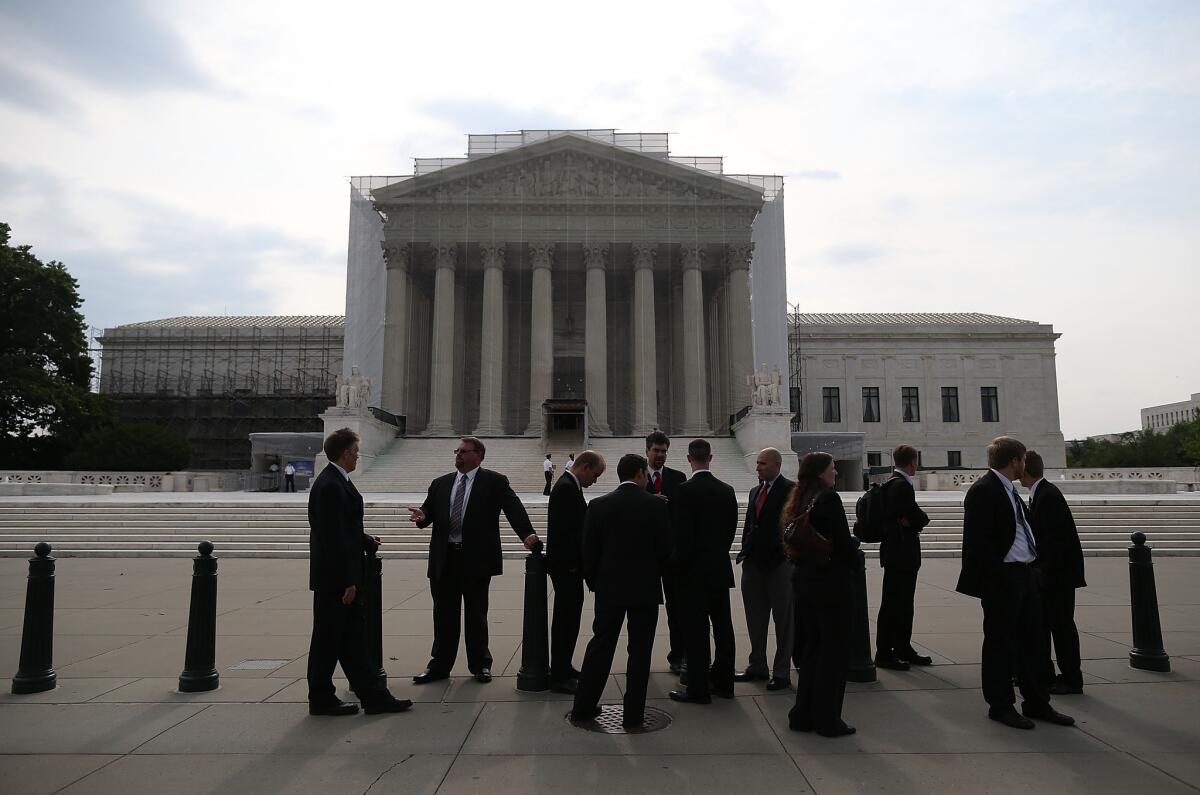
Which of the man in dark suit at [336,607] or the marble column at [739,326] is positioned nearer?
the man in dark suit at [336,607]

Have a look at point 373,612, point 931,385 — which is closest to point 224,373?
point 931,385

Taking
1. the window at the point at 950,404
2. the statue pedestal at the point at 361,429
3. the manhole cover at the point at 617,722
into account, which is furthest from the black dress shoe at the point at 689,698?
the window at the point at 950,404

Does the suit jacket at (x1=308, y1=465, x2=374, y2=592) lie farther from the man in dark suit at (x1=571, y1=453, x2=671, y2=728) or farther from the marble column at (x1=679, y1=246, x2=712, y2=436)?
the marble column at (x1=679, y1=246, x2=712, y2=436)

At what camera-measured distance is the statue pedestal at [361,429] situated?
3491 centimetres

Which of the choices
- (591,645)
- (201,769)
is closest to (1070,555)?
(591,645)

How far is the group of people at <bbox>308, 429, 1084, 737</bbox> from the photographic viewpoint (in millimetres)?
5684

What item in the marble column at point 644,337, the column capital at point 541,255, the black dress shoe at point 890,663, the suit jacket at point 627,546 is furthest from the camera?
the column capital at point 541,255

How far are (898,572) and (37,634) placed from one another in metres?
7.67

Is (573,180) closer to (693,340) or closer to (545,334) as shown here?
(545,334)

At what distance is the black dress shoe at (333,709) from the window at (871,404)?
6016cm

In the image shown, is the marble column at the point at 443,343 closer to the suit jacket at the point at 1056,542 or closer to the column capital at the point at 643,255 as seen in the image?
the column capital at the point at 643,255

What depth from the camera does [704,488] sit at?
661cm

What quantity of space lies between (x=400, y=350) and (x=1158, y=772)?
1698 inches

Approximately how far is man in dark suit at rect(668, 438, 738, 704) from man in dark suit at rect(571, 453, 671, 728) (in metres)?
0.56
